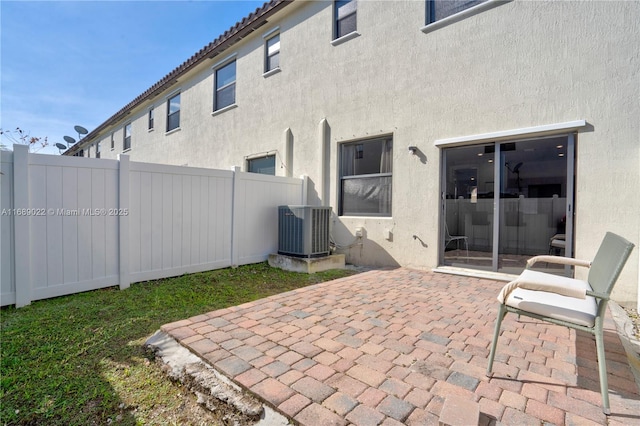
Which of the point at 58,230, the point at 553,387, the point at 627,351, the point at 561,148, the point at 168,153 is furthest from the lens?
the point at 168,153

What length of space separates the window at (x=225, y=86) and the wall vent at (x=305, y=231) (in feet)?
18.9

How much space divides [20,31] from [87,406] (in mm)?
7581

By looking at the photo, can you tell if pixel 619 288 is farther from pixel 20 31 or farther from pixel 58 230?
pixel 20 31

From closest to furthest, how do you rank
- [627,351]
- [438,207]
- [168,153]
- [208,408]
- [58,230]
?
[208,408], [627,351], [58,230], [438,207], [168,153]

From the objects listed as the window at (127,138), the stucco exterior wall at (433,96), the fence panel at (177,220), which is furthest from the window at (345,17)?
the window at (127,138)

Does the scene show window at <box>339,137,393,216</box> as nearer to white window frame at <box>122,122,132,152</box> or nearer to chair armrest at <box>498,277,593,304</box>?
chair armrest at <box>498,277,593,304</box>

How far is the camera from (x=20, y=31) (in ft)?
19.1

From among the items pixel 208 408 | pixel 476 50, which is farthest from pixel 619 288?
pixel 208 408

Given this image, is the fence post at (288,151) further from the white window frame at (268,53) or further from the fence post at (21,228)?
the fence post at (21,228)

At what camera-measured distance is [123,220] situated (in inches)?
179

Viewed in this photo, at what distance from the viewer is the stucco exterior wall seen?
4.14m

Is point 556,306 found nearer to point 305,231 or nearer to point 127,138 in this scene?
point 305,231

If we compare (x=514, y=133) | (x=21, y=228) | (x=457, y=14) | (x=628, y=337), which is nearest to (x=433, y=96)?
(x=457, y=14)

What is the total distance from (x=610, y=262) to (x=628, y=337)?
149 centimetres
